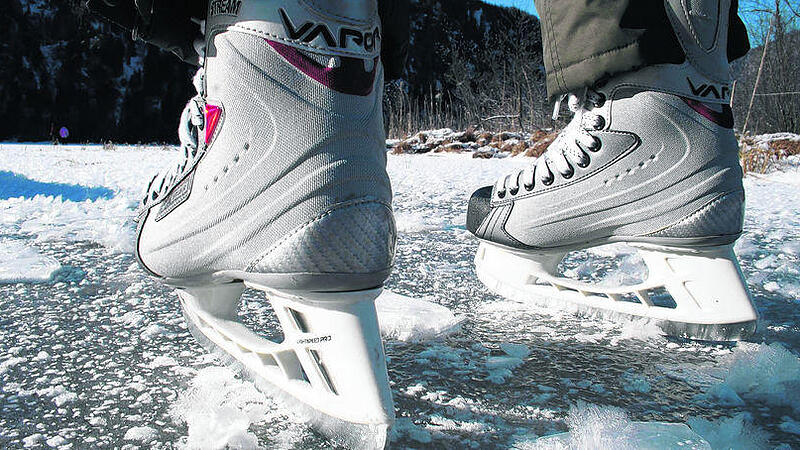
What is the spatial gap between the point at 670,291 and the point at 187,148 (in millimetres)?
579

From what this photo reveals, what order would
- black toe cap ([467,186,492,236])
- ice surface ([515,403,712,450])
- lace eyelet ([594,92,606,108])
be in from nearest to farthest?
ice surface ([515,403,712,450]), lace eyelet ([594,92,606,108]), black toe cap ([467,186,492,236])

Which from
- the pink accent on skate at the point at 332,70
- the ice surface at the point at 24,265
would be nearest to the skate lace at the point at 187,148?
the pink accent on skate at the point at 332,70

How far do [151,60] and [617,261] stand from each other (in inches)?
599

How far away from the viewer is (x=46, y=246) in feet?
3.54

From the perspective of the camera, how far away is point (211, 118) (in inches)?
20.7

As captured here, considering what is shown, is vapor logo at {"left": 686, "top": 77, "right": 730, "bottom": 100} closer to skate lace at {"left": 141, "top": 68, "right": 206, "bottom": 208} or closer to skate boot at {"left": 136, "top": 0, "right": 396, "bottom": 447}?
skate boot at {"left": 136, "top": 0, "right": 396, "bottom": 447}

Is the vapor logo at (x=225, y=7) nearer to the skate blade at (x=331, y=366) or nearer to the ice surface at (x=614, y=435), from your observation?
the skate blade at (x=331, y=366)

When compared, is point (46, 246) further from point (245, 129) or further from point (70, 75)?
point (70, 75)

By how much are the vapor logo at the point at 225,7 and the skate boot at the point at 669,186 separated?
0.47m

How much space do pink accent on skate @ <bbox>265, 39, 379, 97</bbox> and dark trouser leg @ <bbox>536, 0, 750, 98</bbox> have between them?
1.25ft

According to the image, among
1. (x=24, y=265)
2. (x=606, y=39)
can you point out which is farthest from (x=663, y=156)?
(x=24, y=265)

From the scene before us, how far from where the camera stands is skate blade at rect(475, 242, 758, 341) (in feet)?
2.11

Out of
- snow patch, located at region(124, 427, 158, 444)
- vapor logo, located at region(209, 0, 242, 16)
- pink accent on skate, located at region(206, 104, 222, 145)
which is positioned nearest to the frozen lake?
snow patch, located at region(124, 427, 158, 444)

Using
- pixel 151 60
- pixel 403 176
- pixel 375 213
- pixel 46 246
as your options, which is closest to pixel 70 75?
pixel 151 60
